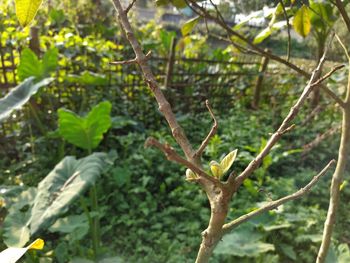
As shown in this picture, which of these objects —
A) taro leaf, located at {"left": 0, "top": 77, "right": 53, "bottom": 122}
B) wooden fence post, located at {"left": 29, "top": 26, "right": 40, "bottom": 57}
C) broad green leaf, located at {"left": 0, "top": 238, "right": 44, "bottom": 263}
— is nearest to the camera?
broad green leaf, located at {"left": 0, "top": 238, "right": 44, "bottom": 263}

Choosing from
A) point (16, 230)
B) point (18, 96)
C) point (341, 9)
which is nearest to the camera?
point (341, 9)

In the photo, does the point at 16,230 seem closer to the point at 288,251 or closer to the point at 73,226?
the point at 73,226

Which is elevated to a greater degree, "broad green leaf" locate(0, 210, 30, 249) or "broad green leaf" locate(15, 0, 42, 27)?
"broad green leaf" locate(15, 0, 42, 27)

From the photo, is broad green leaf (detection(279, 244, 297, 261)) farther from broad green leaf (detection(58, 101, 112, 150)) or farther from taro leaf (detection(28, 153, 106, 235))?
broad green leaf (detection(58, 101, 112, 150))

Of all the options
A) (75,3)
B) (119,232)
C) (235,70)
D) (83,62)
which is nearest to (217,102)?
(235,70)

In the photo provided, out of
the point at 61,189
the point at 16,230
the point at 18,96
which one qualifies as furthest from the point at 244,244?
the point at 18,96

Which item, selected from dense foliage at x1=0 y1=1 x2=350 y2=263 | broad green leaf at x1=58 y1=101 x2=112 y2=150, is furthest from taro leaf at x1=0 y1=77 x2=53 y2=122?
broad green leaf at x1=58 y1=101 x2=112 y2=150

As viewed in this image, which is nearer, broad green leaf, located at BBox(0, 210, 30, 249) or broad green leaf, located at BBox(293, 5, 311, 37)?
broad green leaf, located at BBox(293, 5, 311, 37)
